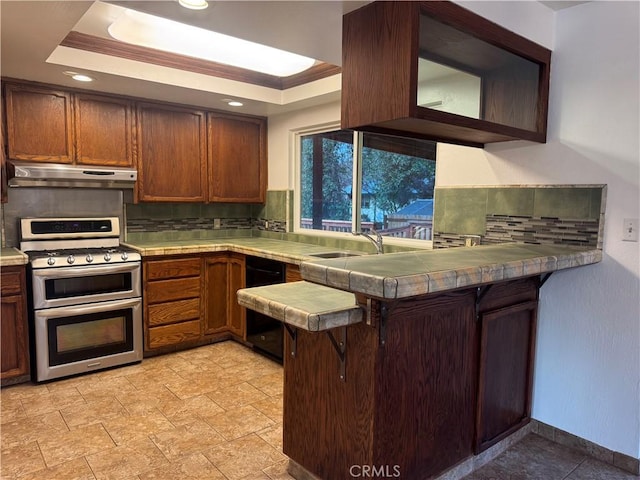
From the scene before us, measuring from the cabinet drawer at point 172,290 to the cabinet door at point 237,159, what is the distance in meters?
0.92

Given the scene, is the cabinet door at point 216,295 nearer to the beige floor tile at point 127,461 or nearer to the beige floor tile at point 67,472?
the beige floor tile at point 127,461

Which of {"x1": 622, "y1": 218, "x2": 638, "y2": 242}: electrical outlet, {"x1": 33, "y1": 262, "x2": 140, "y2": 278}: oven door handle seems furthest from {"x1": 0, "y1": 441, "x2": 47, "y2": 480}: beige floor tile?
{"x1": 622, "y1": 218, "x2": 638, "y2": 242}: electrical outlet

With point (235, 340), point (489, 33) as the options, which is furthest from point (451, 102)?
point (235, 340)

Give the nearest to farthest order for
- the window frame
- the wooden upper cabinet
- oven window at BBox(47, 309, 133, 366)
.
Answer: the wooden upper cabinet < oven window at BBox(47, 309, 133, 366) < the window frame

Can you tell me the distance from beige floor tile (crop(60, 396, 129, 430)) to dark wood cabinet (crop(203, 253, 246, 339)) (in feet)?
3.77

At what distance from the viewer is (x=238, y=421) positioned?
8.61ft

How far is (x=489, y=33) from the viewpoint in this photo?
1992 mm

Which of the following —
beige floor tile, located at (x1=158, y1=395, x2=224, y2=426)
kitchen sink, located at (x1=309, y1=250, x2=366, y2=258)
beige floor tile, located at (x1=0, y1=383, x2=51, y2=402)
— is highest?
kitchen sink, located at (x1=309, y1=250, x2=366, y2=258)

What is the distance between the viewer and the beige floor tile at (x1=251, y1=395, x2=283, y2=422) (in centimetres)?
269

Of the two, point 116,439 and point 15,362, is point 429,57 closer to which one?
point 116,439

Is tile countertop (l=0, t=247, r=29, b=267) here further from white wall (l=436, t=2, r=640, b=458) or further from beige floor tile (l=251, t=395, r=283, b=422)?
white wall (l=436, t=2, r=640, b=458)

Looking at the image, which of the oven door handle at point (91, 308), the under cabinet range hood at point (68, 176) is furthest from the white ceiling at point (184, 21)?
the oven door handle at point (91, 308)

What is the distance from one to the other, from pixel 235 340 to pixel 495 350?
2536 mm

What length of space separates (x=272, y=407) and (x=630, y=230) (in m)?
2.25
